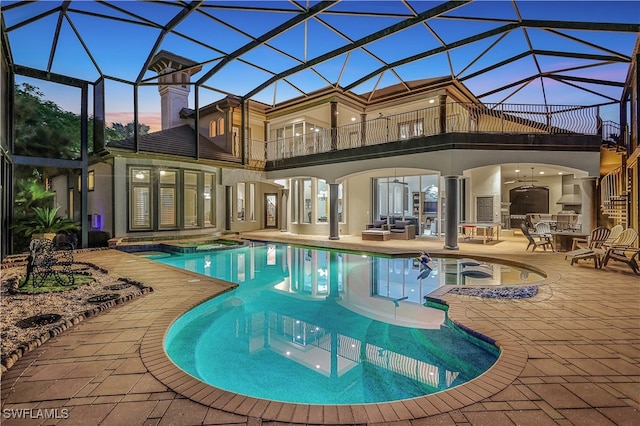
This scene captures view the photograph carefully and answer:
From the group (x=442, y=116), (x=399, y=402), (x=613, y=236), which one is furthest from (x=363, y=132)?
(x=399, y=402)

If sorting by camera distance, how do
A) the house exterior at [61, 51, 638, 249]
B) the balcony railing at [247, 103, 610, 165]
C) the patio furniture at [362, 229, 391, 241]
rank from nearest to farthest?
1. the house exterior at [61, 51, 638, 249]
2. the balcony railing at [247, 103, 610, 165]
3. the patio furniture at [362, 229, 391, 241]

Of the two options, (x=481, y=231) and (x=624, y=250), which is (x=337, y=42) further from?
(x=624, y=250)

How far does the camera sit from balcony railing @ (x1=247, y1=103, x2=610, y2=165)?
10.9m

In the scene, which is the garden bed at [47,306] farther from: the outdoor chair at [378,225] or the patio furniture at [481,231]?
the patio furniture at [481,231]

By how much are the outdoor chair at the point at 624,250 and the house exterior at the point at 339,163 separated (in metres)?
2.15

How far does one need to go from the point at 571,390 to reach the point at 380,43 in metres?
11.8

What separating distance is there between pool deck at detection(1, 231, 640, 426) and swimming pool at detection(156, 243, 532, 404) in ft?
1.32

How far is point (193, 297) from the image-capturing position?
5293 millimetres

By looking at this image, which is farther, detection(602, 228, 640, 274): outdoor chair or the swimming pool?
detection(602, 228, 640, 274): outdoor chair

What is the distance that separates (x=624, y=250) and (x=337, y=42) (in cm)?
995

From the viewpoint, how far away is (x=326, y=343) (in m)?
4.27

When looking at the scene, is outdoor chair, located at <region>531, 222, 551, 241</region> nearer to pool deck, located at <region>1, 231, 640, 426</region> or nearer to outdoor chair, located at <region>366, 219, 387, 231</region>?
outdoor chair, located at <region>366, 219, 387, 231</region>

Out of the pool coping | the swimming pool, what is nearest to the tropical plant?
the swimming pool

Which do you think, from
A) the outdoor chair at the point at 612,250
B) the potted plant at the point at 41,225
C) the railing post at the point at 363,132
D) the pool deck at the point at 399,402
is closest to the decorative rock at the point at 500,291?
the pool deck at the point at 399,402
